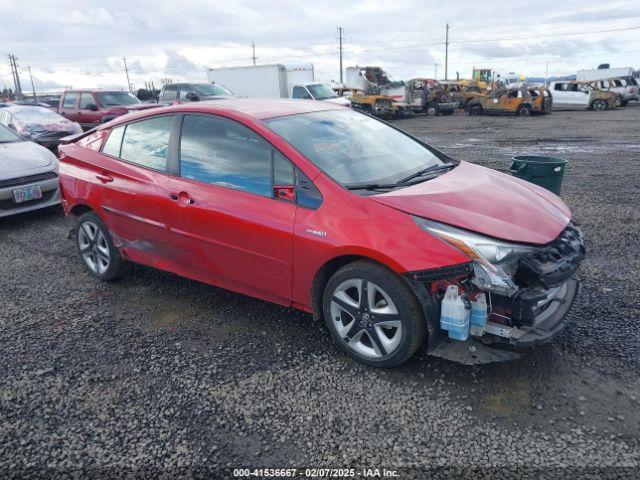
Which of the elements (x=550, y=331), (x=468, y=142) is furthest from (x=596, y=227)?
(x=468, y=142)

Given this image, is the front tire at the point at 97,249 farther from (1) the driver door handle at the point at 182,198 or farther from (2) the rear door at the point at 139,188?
(1) the driver door handle at the point at 182,198

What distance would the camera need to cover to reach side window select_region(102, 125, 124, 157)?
14.2 feet

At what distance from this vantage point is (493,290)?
2.72m

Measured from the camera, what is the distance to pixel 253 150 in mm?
3451

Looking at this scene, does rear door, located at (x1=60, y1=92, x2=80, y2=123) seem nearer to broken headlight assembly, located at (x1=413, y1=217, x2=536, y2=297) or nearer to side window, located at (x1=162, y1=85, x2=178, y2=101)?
side window, located at (x1=162, y1=85, x2=178, y2=101)

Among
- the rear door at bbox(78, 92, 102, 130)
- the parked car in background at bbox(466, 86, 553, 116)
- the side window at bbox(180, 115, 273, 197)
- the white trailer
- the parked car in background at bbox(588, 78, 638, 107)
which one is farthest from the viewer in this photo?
the white trailer

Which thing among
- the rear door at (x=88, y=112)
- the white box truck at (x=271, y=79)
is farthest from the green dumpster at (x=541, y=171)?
the white box truck at (x=271, y=79)

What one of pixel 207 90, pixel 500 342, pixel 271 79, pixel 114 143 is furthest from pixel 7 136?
pixel 271 79

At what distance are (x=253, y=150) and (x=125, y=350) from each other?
5.45ft

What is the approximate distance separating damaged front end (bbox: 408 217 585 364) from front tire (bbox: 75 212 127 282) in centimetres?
291

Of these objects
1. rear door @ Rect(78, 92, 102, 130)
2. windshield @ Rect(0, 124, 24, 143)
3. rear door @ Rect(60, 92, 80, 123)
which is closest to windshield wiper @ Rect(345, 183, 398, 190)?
windshield @ Rect(0, 124, 24, 143)

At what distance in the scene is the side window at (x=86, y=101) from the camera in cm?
1484

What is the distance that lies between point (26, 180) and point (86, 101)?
9.82 metres

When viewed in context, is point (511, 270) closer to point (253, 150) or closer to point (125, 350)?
point (253, 150)
